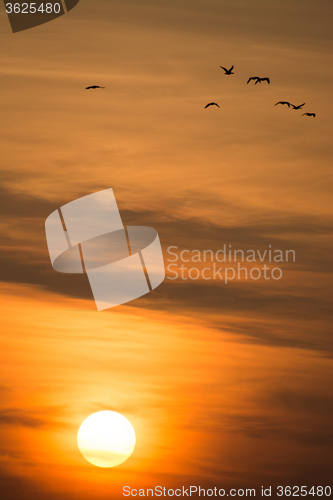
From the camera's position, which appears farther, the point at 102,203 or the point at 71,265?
the point at 71,265

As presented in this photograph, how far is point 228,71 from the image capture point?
71.4 metres

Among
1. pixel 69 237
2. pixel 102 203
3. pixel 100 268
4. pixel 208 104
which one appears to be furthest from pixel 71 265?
pixel 208 104

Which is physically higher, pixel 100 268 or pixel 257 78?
pixel 257 78

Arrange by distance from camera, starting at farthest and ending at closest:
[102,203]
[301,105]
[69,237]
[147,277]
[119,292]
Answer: [147,277]
[119,292]
[69,237]
[102,203]
[301,105]

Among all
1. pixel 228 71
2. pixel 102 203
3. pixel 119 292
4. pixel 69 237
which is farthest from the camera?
pixel 119 292

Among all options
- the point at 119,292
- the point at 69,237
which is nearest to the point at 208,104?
the point at 69,237

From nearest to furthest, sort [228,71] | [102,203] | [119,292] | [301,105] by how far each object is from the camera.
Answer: [228,71] < [301,105] < [102,203] < [119,292]

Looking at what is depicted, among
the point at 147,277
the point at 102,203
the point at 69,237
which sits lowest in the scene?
the point at 147,277

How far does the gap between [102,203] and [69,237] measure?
10.8 m

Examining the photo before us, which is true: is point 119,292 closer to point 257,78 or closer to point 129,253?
point 129,253

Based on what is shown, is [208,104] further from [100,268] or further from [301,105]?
[100,268]

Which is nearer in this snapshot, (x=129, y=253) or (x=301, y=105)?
(x=301, y=105)

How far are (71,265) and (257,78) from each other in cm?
7942

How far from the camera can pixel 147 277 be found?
5650 inches
